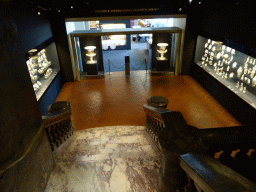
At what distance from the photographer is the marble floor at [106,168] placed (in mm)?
2504

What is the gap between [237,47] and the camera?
5.52 metres

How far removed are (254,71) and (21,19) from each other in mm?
6795

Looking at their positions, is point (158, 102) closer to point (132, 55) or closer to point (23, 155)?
point (23, 155)

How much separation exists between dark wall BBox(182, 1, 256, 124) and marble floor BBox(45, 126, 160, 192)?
3840 millimetres

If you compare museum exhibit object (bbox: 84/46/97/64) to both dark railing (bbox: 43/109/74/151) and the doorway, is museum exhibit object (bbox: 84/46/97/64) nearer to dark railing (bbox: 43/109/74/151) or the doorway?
the doorway

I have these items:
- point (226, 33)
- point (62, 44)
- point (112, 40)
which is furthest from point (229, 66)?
point (112, 40)

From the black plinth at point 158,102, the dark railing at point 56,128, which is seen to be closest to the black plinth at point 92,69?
the black plinth at point 158,102

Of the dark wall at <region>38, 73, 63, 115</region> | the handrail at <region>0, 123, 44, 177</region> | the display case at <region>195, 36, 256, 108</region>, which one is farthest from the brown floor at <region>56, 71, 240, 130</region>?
the handrail at <region>0, 123, 44, 177</region>

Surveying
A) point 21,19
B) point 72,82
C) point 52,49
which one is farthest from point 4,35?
point 72,82

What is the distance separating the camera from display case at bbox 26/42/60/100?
629cm

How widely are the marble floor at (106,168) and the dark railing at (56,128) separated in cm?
18

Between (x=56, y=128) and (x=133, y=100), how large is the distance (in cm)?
411

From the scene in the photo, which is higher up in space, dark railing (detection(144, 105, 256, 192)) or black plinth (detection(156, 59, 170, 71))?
dark railing (detection(144, 105, 256, 192))

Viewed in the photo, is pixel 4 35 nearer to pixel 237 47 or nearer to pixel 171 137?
pixel 171 137
